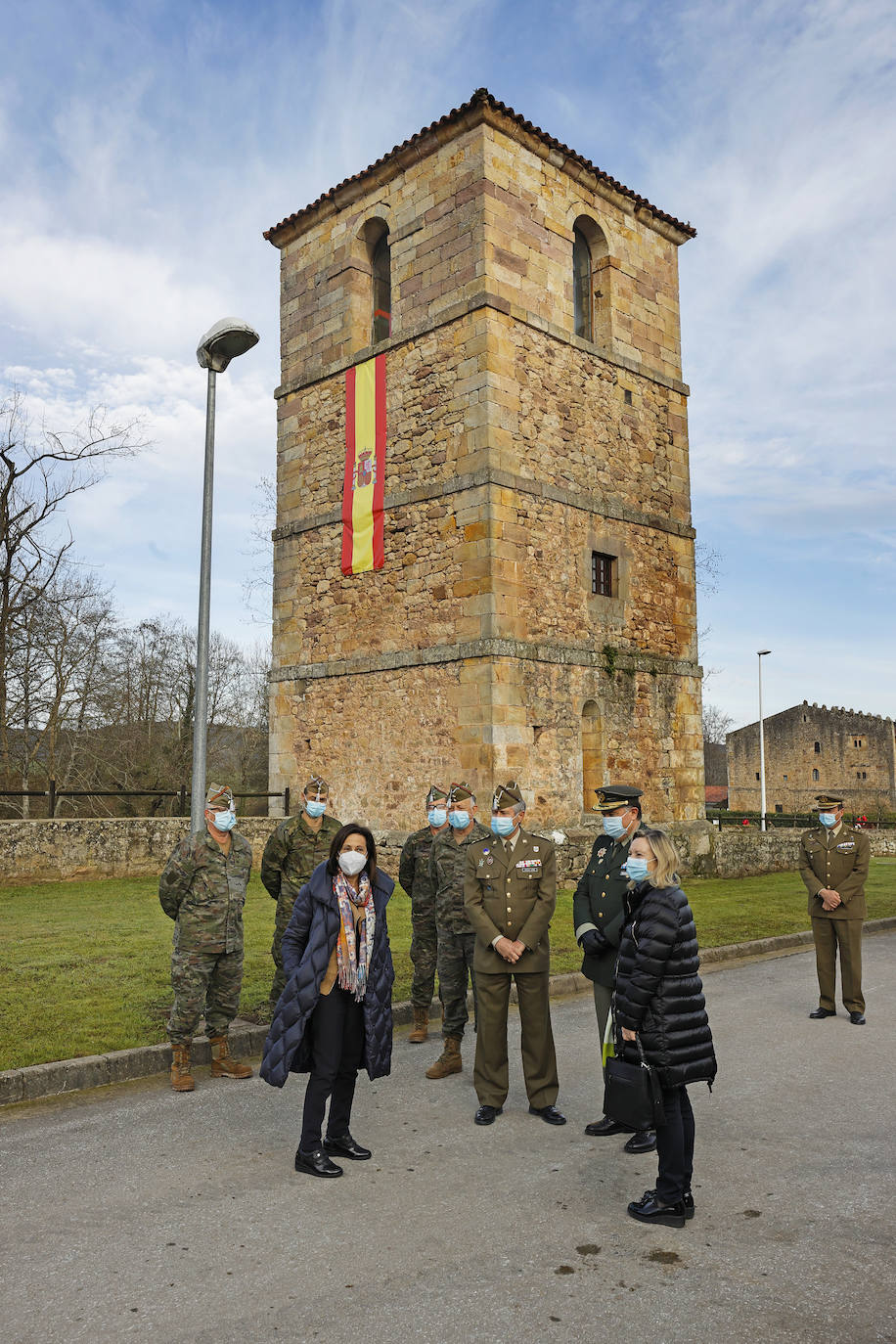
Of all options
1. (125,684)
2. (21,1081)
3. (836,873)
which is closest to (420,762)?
(836,873)

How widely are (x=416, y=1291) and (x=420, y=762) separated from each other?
1262cm

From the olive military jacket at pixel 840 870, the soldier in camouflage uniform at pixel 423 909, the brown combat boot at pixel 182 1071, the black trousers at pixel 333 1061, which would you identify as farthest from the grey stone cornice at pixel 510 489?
the black trousers at pixel 333 1061

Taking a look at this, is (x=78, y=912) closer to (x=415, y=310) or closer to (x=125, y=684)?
(x=415, y=310)

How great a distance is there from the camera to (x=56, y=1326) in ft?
11.0

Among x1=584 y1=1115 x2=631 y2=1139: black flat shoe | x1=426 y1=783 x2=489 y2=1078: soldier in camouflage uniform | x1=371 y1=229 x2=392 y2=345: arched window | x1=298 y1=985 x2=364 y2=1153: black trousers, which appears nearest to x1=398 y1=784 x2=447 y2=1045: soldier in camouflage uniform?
x1=426 y1=783 x2=489 y2=1078: soldier in camouflage uniform

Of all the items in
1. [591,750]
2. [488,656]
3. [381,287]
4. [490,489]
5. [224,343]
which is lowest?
[591,750]

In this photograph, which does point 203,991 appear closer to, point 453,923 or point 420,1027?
point 453,923

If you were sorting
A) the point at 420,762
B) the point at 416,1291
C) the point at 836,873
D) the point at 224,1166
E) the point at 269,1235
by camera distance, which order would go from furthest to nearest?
the point at 420,762
the point at 836,873
the point at 224,1166
the point at 269,1235
the point at 416,1291

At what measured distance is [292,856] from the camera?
7344 millimetres

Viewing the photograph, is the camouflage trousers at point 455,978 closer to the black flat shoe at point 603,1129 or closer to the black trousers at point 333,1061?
the black flat shoe at point 603,1129

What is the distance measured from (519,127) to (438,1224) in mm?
16825

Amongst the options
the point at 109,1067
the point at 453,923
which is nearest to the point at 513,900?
the point at 453,923

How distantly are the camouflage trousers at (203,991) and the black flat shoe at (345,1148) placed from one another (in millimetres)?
1585

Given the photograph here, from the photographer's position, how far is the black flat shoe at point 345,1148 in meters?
4.93
